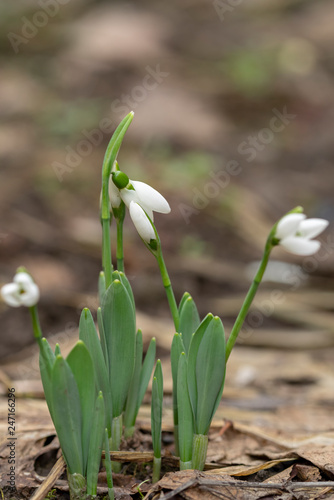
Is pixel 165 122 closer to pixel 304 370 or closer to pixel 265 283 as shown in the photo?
pixel 265 283

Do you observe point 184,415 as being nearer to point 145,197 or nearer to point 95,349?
point 95,349

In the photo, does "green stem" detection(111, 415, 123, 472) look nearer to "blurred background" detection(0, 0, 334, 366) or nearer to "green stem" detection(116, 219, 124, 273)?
"green stem" detection(116, 219, 124, 273)

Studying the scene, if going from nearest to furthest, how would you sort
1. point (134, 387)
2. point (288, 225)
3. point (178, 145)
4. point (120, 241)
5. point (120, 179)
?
point (288, 225) → point (120, 179) → point (120, 241) → point (134, 387) → point (178, 145)

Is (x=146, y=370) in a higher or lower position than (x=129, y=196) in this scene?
lower

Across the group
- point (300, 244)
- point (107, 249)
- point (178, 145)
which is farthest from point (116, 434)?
point (178, 145)

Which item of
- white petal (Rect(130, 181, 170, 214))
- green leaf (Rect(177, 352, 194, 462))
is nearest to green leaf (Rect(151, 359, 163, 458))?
green leaf (Rect(177, 352, 194, 462))

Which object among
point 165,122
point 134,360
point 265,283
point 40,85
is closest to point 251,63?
point 165,122

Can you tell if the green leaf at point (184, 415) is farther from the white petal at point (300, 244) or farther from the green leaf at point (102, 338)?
the white petal at point (300, 244)
